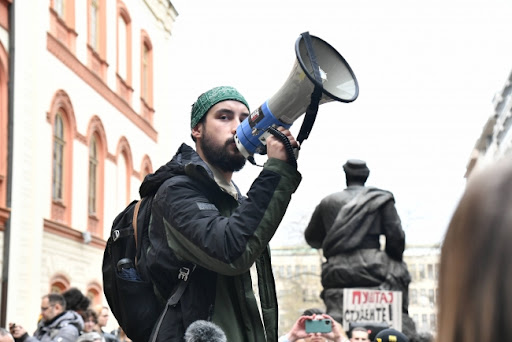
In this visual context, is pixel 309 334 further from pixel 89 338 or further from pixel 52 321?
pixel 52 321

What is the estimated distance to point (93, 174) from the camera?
1028 inches

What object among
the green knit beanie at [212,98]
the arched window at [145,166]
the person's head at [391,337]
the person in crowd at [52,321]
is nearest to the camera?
the green knit beanie at [212,98]

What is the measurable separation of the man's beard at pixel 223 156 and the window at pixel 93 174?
72.7 feet

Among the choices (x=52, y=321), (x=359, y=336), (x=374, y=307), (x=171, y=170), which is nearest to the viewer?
(x=171, y=170)

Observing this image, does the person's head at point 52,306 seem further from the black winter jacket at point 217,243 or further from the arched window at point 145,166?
the arched window at point 145,166

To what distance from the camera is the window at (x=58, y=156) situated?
73.6 ft

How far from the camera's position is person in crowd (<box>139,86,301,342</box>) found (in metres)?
3.26

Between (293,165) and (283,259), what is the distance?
83961 millimetres

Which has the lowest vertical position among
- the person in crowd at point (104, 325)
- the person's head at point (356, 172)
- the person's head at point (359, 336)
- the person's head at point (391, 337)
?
the person in crowd at point (104, 325)

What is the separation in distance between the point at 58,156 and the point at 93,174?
3.38m

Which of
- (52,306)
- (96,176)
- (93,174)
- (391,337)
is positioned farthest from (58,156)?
(391,337)

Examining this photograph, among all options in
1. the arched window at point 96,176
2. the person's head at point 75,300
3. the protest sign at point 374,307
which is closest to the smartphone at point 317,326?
the protest sign at point 374,307

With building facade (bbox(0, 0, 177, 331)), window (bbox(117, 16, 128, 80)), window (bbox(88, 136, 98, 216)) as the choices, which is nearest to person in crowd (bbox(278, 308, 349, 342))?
building facade (bbox(0, 0, 177, 331))

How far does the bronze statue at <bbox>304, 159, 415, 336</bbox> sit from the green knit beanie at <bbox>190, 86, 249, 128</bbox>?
6161 millimetres
